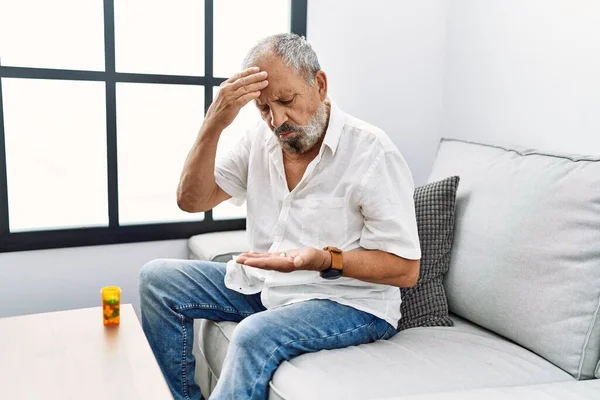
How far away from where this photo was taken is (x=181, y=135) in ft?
8.23

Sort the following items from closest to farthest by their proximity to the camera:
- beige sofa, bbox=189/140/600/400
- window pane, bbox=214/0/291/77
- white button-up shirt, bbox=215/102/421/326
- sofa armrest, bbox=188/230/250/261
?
beige sofa, bbox=189/140/600/400 < white button-up shirt, bbox=215/102/421/326 < sofa armrest, bbox=188/230/250/261 < window pane, bbox=214/0/291/77

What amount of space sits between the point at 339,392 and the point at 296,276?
44 centimetres

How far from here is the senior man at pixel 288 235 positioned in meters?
1.49

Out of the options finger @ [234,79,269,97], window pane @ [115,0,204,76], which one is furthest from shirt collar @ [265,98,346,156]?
window pane @ [115,0,204,76]

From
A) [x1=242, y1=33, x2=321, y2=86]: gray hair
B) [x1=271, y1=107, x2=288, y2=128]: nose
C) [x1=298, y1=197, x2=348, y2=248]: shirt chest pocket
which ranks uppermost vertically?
[x1=242, y1=33, x2=321, y2=86]: gray hair

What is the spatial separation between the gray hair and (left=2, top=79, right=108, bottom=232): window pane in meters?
0.92

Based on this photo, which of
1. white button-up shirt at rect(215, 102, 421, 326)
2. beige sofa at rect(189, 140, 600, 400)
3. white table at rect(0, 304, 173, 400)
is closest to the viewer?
white table at rect(0, 304, 173, 400)

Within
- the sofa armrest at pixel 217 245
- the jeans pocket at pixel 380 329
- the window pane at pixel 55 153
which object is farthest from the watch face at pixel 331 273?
the window pane at pixel 55 153

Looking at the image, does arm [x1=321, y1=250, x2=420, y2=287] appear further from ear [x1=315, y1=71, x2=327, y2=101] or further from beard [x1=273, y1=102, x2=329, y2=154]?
ear [x1=315, y1=71, x2=327, y2=101]

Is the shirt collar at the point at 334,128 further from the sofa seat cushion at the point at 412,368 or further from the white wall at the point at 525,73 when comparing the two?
the white wall at the point at 525,73

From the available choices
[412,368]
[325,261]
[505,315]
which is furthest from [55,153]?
[505,315]

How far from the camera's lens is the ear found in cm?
163

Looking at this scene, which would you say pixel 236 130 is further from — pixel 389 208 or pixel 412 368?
pixel 412 368

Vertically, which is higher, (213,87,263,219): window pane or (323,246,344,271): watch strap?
(213,87,263,219): window pane
